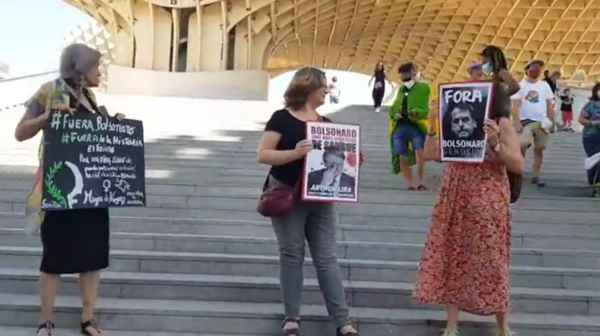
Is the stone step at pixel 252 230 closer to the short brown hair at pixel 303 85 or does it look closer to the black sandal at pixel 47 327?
the black sandal at pixel 47 327

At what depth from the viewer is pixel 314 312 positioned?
4.24m

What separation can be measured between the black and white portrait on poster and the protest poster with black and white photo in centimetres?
47

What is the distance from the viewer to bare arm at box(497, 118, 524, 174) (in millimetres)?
3590

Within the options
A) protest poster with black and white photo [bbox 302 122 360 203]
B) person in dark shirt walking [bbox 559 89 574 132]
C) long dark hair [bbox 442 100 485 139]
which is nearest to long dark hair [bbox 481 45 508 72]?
long dark hair [bbox 442 100 485 139]

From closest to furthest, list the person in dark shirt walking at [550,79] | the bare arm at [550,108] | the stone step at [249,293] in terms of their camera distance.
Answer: the stone step at [249,293], the bare arm at [550,108], the person in dark shirt walking at [550,79]

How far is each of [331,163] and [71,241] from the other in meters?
1.41

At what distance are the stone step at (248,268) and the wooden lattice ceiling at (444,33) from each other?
2747cm

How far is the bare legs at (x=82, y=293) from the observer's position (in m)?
3.66

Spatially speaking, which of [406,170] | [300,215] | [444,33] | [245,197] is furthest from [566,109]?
[444,33]

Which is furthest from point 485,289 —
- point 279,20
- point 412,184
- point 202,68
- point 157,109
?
point 279,20

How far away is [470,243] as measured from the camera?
3768mm

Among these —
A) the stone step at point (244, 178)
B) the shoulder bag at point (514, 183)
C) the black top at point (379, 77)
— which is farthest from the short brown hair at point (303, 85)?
the black top at point (379, 77)

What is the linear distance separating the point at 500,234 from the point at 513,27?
39.1m

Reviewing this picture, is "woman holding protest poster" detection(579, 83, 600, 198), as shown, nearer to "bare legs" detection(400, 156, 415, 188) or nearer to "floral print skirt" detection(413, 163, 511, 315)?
"bare legs" detection(400, 156, 415, 188)
